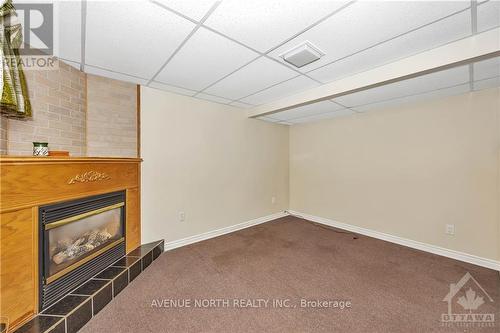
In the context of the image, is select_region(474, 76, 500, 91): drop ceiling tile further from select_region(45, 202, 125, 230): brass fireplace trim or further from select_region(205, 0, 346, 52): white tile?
select_region(45, 202, 125, 230): brass fireplace trim

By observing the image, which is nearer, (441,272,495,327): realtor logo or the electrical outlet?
(441,272,495,327): realtor logo

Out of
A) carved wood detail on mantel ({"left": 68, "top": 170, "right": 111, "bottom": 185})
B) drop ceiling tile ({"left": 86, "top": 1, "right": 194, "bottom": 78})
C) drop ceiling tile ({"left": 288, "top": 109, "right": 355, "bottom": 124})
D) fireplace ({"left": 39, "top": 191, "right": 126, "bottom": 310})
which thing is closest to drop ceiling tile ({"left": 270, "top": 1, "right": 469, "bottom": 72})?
drop ceiling tile ({"left": 86, "top": 1, "right": 194, "bottom": 78})

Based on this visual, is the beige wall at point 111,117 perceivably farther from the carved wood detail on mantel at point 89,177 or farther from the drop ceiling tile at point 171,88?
the carved wood detail on mantel at point 89,177

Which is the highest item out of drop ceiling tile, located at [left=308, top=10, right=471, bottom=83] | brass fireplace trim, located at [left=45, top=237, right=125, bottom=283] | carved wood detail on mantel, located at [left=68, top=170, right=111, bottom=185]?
drop ceiling tile, located at [left=308, top=10, right=471, bottom=83]

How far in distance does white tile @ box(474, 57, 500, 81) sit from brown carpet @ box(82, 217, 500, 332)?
2172 mm

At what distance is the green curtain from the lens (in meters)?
1.35

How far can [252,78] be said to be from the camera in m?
2.43

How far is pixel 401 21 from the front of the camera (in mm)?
1455

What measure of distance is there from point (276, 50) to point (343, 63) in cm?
74

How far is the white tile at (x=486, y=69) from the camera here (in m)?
1.89

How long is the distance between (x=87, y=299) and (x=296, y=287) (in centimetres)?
184

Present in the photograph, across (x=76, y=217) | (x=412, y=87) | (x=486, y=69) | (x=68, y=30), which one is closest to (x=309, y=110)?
(x=412, y=87)

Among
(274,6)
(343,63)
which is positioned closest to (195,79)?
(274,6)

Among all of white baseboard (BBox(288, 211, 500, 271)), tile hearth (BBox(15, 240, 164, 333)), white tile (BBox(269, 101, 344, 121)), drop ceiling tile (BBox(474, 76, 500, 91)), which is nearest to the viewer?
tile hearth (BBox(15, 240, 164, 333))
